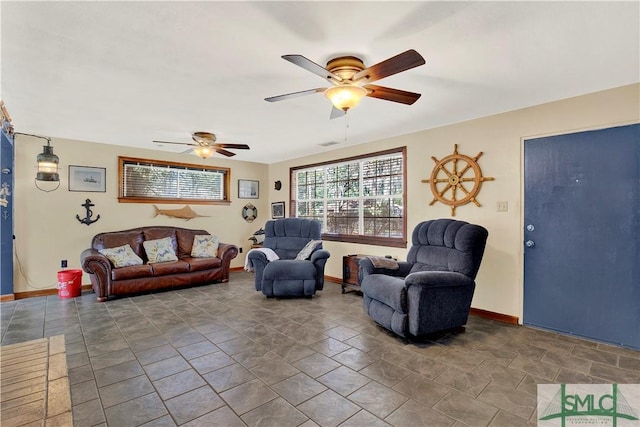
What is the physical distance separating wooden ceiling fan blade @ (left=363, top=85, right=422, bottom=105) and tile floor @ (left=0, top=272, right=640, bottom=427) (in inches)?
81.6

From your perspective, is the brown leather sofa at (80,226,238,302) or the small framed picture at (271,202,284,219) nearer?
the brown leather sofa at (80,226,238,302)

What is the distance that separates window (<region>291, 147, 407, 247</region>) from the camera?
460 cm

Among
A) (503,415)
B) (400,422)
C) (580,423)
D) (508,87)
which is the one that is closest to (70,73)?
(400,422)

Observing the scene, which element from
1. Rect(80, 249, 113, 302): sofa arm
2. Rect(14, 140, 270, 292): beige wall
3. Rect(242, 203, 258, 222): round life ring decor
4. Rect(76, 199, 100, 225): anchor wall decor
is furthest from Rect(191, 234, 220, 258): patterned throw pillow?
Rect(76, 199, 100, 225): anchor wall decor

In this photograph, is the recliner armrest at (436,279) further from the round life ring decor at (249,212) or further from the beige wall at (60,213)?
the beige wall at (60,213)

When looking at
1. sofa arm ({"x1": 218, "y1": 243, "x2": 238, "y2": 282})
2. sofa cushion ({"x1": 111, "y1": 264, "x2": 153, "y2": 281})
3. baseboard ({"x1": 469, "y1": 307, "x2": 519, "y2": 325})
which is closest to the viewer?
baseboard ({"x1": 469, "y1": 307, "x2": 519, "y2": 325})

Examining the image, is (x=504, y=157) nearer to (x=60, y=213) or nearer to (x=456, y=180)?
(x=456, y=180)

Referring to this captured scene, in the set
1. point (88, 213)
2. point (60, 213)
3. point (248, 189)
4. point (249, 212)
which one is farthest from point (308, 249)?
point (60, 213)

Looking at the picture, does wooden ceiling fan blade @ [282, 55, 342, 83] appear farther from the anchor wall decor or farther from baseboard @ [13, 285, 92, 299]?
baseboard @ [13, 285, 92, 299]

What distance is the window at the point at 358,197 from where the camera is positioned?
15.1 feet

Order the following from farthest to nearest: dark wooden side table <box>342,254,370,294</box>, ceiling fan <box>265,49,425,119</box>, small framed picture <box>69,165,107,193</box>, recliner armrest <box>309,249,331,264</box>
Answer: small framed picture <box>69,165,107,193</box> → dark wooden side table <box>342,254,370,294</box> → recliner armrest <box>309,249,331,264</box> → ceiling fan <box>265,49,425,119</box>

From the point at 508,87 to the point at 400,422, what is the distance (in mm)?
2851

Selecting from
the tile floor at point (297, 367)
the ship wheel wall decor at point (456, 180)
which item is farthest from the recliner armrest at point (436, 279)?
the ship wheel wall decor at point (456, 180)

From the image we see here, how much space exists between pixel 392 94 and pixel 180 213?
4701 mm
